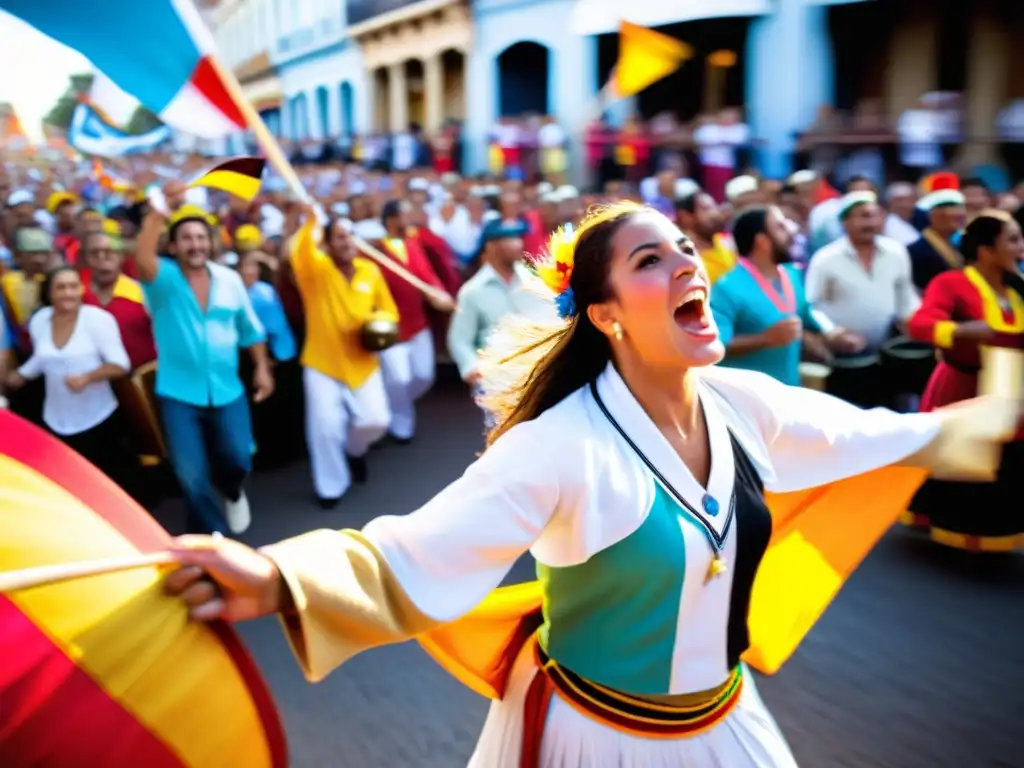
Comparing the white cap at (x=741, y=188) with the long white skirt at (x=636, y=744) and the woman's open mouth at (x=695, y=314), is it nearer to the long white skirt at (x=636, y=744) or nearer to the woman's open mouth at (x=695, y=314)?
the woman's open mouth at (x=695, y=314)

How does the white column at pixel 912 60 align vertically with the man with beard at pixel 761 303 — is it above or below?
above

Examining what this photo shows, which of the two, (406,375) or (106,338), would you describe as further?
(406,375)

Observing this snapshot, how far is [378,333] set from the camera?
6.17m

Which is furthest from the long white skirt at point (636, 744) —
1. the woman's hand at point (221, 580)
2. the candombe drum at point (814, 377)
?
the candombe drum at point (814, 377)

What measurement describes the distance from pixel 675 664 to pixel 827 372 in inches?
174

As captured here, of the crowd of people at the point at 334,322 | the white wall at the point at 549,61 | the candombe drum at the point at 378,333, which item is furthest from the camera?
the white wall at the point at 549,61

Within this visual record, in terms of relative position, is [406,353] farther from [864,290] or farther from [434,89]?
[434,89]

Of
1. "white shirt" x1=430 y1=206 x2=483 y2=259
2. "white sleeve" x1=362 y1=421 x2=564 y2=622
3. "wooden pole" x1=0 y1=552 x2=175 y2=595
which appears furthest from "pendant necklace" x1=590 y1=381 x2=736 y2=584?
"white shirt" x1=430 y1=206 x2=483 y2=259

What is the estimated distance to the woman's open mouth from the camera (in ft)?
6.62

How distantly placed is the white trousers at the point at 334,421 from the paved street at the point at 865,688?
61.6 inches

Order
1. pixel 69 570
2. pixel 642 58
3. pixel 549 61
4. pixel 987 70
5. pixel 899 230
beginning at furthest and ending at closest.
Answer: pixel 549 61
pixel 987 70
pixel 899 230
pixel 642 58
pixel 69 570

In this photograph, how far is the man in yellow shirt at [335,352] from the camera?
6.21m

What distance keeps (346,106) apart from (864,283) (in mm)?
31525

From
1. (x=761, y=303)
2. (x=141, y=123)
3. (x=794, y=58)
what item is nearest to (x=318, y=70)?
(x=794, y=58)
